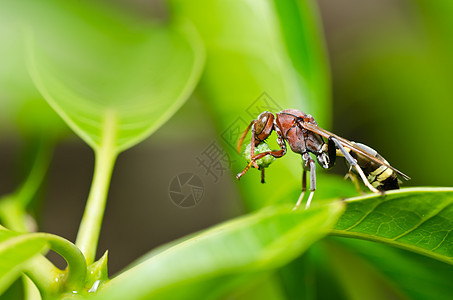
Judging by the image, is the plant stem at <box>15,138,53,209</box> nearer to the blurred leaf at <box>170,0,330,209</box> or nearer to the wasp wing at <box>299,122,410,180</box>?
the blurred leaf at <box>170,0,330,209</box>

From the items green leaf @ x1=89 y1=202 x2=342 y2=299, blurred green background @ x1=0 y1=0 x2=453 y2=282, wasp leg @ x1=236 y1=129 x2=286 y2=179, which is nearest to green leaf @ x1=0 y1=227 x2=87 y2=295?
green leaf @ x1=89 y1=202 x2=342 y2=299

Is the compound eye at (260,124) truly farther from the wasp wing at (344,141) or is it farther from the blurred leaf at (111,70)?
the blurred leaf at (111,70)

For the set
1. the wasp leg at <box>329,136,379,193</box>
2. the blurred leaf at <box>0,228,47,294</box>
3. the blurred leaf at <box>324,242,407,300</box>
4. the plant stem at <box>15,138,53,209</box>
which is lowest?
the blurred leaf at <box>324,242,407,300</box>

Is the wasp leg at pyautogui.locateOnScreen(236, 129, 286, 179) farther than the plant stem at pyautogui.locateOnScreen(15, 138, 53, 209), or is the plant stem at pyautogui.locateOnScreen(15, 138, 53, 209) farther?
the plant stem at pyautogui.locateOnScreen(15, 138, 53, 209)

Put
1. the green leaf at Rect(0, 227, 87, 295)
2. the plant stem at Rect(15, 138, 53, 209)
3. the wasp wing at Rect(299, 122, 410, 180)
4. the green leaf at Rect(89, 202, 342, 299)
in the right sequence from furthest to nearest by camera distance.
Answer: the plant stem at Rect(15, 138, 53, 209) → the wasp wing at Rect(299, 122, 410, 180) → the green leaf at Rect(0, 227, 87, 295) → the green leaf at Rect(89, 202, 342, 299)

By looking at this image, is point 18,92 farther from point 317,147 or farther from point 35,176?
point 317,147

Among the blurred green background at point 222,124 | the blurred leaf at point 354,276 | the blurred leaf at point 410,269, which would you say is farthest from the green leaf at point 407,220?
the blurred green background at point 222,124

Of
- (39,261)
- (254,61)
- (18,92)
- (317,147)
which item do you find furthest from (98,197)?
(18,92)
